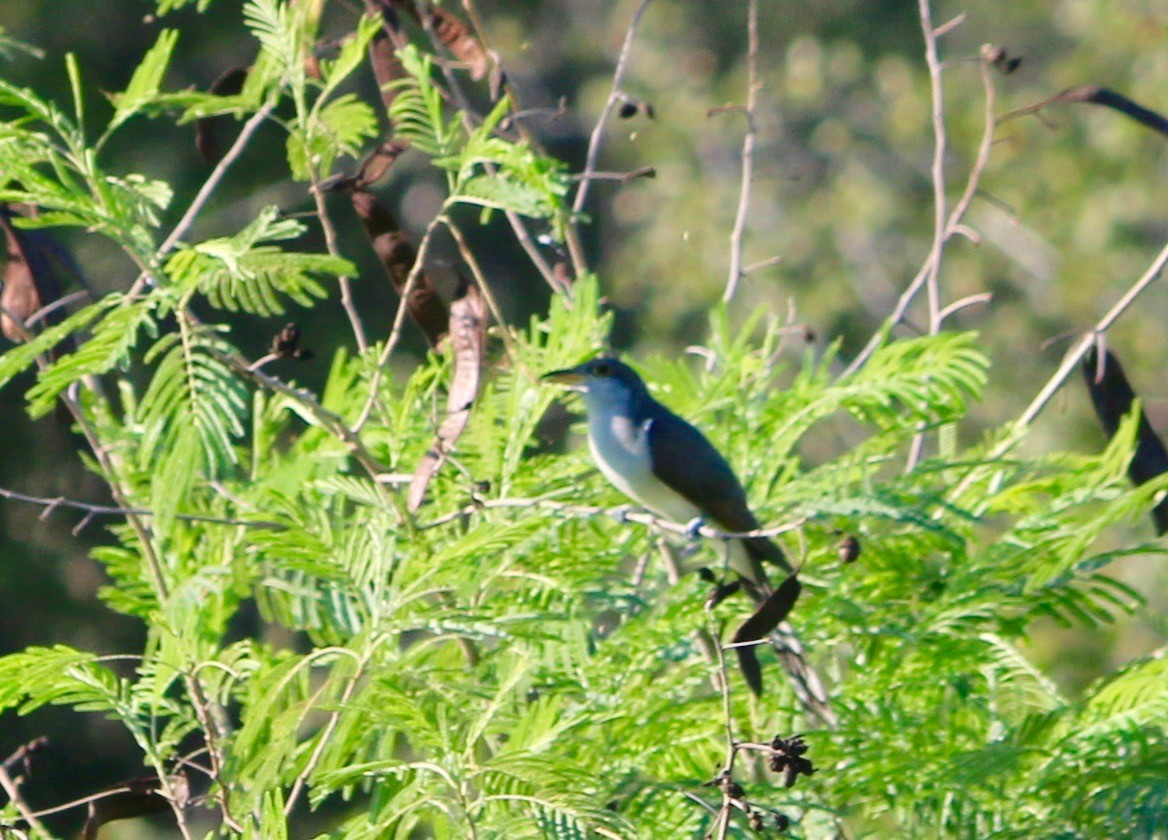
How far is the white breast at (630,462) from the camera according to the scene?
3.37 m

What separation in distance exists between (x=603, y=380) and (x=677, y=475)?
399 millimetres

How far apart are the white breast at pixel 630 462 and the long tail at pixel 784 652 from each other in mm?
462

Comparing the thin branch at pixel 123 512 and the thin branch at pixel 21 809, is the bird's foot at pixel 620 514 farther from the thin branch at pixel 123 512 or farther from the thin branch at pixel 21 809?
the thin branch at pixel 21 809

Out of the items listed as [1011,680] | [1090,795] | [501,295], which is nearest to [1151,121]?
[1011,680]

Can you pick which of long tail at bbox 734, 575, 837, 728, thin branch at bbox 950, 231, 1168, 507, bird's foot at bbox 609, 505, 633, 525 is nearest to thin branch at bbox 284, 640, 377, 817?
long tail at bbox 734, 575, 837, 728

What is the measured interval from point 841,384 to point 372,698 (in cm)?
117

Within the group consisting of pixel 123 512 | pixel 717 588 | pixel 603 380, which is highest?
pixel 123 512

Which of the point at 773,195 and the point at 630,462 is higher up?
the point at 630,462

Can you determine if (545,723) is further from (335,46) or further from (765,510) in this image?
(335,46)

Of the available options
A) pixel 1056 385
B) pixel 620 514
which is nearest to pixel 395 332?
pixel 620 514

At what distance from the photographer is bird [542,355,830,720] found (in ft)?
8.95

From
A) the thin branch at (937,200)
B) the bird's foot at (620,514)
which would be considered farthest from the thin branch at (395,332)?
the thin branch at (937,200)

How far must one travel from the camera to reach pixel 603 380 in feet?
12.4

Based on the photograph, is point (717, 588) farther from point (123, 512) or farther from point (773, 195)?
point (773, 195)
